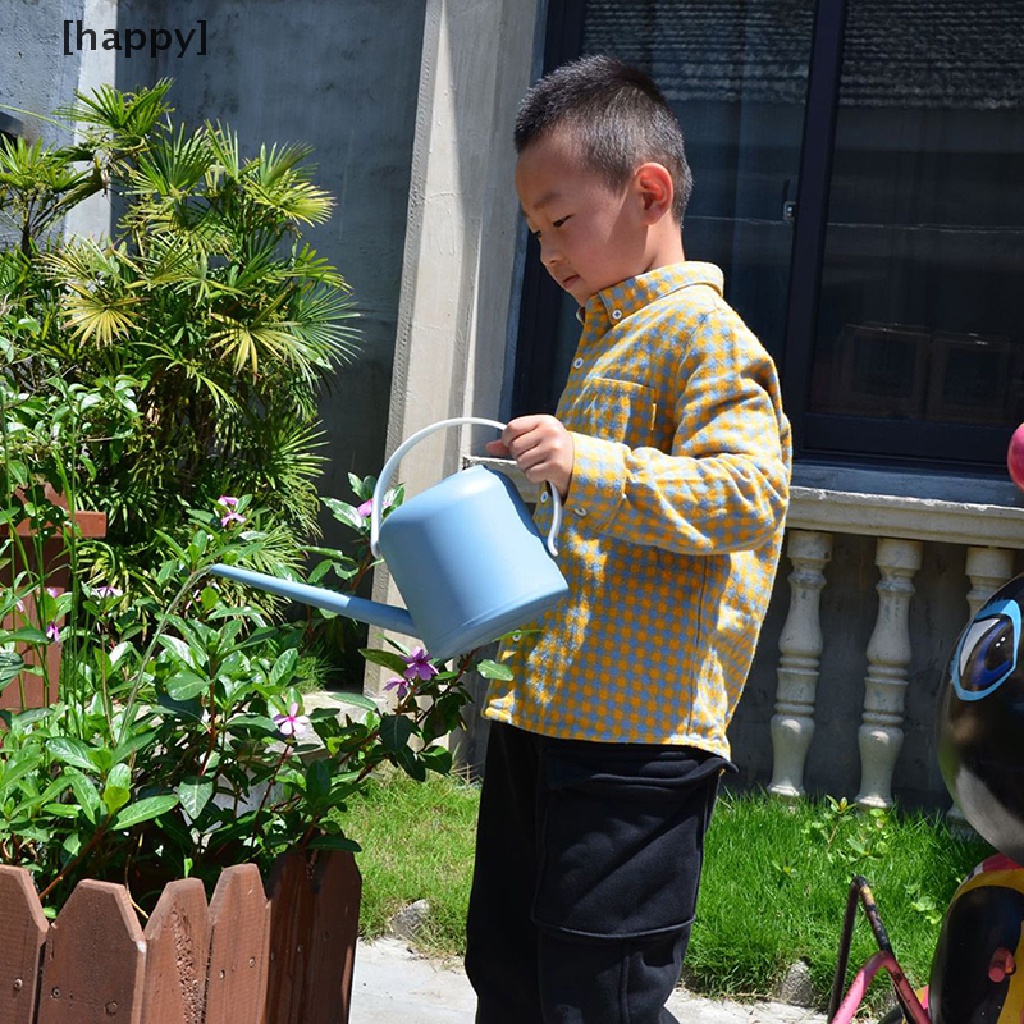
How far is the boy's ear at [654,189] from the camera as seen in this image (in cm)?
155

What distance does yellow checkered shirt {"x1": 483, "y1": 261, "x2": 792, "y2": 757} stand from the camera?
1404 mm

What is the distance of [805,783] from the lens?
3.69 m

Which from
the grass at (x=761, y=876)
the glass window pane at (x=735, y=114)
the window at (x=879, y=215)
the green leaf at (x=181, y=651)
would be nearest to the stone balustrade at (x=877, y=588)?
the grass at (x=761, y=876)

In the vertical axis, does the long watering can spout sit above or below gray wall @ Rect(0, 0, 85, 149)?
below

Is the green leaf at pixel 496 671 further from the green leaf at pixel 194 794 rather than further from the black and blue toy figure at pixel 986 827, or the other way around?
the black and blue toy figure at pixel 986 827

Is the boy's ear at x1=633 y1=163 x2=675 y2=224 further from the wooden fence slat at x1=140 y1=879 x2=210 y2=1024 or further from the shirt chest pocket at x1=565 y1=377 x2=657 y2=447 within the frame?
the wooden fence slat at x1=140 y1=879 x2=210 y2=1024

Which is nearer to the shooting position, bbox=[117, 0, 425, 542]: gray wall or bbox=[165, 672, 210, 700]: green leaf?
bbox=[165, 672, 210, 700]: green leaf

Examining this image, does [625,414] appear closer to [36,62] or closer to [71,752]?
[71,752]

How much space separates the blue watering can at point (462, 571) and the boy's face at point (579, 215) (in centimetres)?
28

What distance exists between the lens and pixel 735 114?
13.4 feet

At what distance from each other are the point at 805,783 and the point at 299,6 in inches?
107

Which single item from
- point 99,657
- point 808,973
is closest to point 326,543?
point 808,973

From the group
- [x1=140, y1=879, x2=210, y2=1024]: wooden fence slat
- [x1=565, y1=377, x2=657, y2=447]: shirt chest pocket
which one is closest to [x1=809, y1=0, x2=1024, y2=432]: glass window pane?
[x1=565, y1=377, x2=657, y2=447]: shirt chest pocket

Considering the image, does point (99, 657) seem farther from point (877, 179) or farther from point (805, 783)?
point (877, 179)
